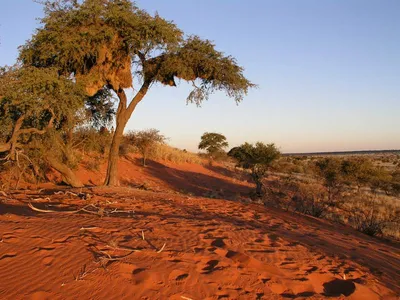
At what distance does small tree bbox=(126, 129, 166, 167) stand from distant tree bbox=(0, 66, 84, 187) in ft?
35.5

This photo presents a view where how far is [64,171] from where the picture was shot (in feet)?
41.5

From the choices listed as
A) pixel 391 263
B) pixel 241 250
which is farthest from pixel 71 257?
pixel 391 263

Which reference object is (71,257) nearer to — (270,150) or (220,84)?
(220,84)

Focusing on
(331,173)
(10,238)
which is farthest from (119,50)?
(331,173)

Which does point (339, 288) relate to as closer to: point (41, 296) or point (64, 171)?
point (41, 296)

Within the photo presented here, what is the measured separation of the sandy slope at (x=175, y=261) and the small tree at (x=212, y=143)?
34604mm

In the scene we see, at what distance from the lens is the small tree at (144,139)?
916 inches

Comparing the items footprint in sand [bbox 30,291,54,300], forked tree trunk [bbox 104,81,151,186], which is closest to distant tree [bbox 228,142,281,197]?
forked tree trunk [bbox 104,81,151,186]

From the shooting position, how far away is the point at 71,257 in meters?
4.24

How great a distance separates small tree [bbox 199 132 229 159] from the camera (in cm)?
4190

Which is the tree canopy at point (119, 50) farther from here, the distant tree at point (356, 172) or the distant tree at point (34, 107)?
the distant tree at point (356, 172)

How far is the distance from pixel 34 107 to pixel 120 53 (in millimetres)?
3711

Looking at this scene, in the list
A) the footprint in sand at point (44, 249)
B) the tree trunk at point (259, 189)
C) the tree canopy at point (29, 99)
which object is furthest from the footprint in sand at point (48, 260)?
the tree trunk at point (259, 189)

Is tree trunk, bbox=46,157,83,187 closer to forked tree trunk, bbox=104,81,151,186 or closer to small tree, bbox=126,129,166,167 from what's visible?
forked tree trunk, bbox=104,81,151,186
